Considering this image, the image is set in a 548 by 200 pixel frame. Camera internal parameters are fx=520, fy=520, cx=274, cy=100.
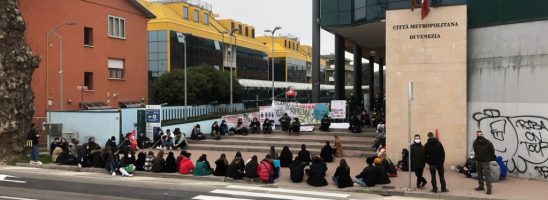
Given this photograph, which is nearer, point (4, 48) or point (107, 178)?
point (107, 178)

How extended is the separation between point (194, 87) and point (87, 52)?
10.9 m

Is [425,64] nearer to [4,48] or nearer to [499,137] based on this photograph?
[499,137]

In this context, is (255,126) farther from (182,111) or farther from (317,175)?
(317,175)

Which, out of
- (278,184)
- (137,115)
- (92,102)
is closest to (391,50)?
(278,184)

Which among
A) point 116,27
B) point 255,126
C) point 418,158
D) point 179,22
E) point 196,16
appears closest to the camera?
point 418,158

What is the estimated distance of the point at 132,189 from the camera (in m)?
15.8

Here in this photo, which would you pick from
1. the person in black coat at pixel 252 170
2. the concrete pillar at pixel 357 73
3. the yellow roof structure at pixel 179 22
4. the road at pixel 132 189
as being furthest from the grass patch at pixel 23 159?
the yellow roof structure at pixel 179 22

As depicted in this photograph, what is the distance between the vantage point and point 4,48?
2416cm

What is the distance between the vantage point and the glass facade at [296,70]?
102 m

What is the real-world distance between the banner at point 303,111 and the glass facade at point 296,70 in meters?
68.8

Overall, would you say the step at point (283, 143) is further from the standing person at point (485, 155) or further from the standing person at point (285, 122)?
the standing person at point (485, 155)

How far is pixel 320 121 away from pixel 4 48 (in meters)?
17.8

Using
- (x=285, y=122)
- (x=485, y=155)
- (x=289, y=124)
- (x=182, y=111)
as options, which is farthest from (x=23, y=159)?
(x=485, y=155)

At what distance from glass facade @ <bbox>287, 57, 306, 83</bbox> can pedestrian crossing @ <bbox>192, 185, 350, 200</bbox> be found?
85.8 metres
